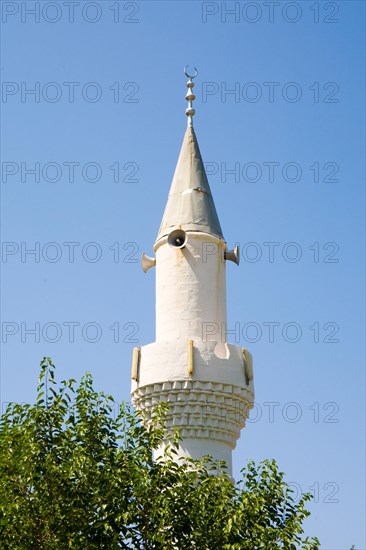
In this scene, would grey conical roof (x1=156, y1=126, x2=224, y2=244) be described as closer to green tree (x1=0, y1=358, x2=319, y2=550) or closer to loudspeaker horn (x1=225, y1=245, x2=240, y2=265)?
loudspeaker horn (x1=225, y1=245, x2=240, y2=265)

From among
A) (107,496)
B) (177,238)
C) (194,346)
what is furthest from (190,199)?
(107,496)

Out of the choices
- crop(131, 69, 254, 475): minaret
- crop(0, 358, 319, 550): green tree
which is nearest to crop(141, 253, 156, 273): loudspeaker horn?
crop(131, 69, 254, 475): minaret

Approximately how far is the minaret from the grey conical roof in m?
0.03

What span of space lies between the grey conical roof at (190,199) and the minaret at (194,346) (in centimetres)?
3

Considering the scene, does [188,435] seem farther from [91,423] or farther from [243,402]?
[91,423]

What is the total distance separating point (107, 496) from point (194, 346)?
5803 mm

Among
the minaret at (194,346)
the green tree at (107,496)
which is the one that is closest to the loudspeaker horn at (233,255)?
the minaret at (194,346)

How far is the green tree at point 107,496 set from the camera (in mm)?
15742

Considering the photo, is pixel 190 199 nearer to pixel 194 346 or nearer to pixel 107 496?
pixel 194 346

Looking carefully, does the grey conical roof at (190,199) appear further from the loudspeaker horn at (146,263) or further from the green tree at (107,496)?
the green tree at (107,496)

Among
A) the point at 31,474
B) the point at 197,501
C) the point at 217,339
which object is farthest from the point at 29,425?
the point at 217,339

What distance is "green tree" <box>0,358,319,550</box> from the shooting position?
15.7m

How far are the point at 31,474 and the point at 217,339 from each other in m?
7.05

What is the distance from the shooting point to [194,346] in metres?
21.3
